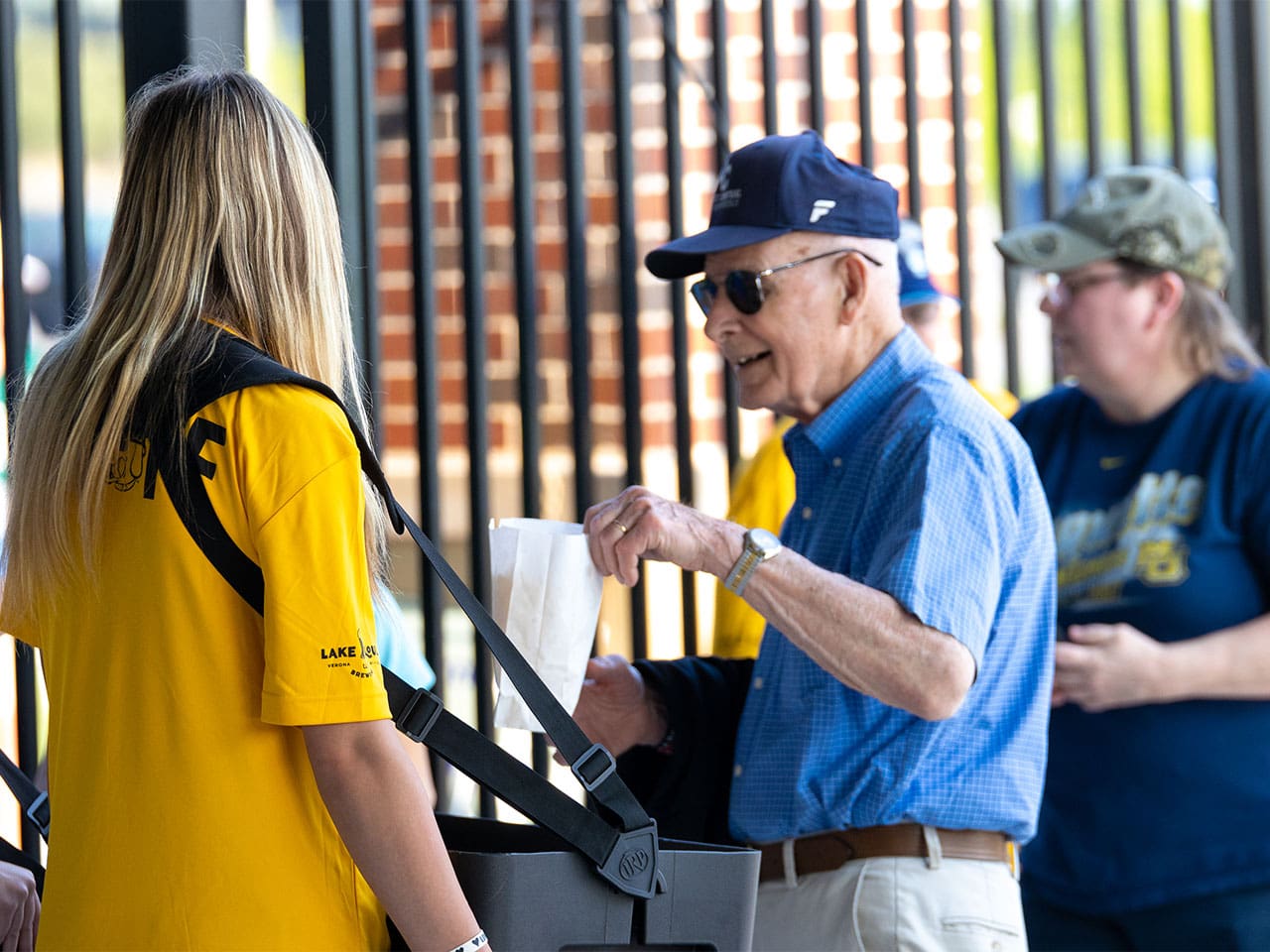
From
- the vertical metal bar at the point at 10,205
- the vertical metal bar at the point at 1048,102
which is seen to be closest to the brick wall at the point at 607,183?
the vertical metal bar at the point at 1048,102

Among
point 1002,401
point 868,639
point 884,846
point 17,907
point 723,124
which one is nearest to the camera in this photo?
point 17,907

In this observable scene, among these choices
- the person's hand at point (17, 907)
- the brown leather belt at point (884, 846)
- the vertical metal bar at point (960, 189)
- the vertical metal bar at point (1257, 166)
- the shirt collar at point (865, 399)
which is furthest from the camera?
the vertical metal bar at point (1257, 166)

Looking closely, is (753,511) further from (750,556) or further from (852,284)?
(750,556)

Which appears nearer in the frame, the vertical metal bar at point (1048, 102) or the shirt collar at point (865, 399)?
the shirt collar at point (865, 399)

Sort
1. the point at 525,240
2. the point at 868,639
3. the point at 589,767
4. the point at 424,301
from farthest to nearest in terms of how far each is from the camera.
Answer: the point at 525,240 < the point at 424,301 < the point at 868,639 < the point at 589,767

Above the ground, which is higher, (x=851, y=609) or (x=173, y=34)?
(x=173, y=34)

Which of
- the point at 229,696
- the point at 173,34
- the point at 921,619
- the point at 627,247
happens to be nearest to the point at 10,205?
the point at 173,34

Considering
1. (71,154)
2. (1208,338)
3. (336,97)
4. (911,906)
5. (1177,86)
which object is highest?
(1177,86)

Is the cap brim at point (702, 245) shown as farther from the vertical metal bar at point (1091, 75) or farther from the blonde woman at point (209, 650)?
the vertical metal bar at point (1091, 75)

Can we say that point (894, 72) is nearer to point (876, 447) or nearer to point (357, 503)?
point (876, 447)

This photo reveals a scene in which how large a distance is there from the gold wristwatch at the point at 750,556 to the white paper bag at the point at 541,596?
0.62 ft

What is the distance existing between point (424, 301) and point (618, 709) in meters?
0.86

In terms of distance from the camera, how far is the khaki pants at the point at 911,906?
199 centimetres

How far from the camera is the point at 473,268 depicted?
2.78 meters
